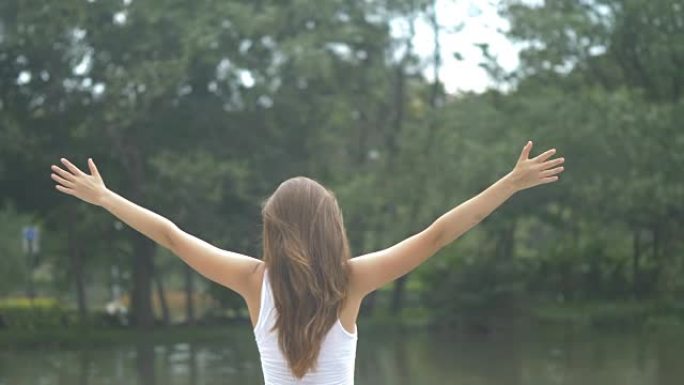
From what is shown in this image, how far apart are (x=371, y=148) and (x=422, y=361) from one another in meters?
14.7

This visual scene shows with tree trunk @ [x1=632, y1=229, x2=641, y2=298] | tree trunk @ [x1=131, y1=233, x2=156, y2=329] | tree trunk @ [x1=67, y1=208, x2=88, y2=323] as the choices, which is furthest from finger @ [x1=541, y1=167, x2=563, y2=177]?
tree trunk @ [x1=131, y1=233, x2=156, y2=329]

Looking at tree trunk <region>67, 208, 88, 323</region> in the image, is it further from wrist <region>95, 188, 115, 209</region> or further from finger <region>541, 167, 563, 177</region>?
finger <region>541, 167, 563, 177</region>

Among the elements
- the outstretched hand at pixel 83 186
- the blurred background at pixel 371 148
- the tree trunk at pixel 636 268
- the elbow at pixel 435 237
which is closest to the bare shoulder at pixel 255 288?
the elbow at pixel 435 237

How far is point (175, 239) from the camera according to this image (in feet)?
11.2

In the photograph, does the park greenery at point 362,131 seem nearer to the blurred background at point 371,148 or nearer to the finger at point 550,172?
the blurred background at point 371,148

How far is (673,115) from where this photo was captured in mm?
22250

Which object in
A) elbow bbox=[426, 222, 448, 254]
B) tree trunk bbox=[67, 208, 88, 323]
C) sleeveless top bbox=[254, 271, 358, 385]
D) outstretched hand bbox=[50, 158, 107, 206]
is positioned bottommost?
tree trunk bbox=[67, 208, 88, 323]

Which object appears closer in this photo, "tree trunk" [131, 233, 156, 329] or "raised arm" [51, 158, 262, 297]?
"raised arm" [51, 158, 262, 297]

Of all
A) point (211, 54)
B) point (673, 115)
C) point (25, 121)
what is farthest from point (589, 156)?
point (25, 121)

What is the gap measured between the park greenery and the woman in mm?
19795

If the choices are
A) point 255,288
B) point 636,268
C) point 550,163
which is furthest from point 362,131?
point 255,288

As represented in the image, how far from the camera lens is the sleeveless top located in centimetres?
314

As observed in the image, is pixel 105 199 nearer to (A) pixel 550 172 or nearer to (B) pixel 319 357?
(B) pixel 319 357

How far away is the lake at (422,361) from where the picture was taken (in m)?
16.3
